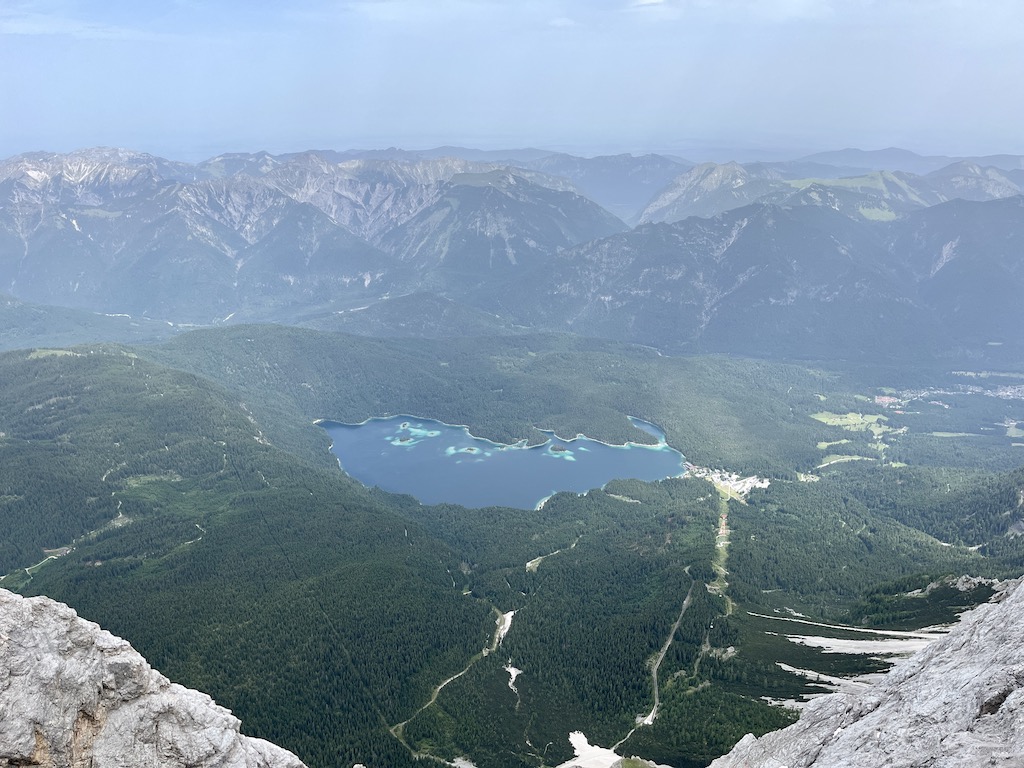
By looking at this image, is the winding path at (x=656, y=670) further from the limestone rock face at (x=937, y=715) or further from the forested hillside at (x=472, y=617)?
the limestone rock face at (x=937, y=715)

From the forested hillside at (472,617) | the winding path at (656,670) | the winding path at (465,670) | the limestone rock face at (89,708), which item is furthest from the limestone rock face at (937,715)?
the winding path at (465,670)

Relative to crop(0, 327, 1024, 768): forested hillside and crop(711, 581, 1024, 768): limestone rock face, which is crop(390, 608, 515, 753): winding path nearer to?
crop(0, 327, 1024, 768): forested hillside

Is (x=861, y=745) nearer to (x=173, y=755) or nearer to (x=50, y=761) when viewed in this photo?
(x=173, y=755)

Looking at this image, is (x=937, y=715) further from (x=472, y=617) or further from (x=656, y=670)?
(x=472, y=617)

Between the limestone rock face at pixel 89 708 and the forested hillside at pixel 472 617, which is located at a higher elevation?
the limestone rock face at pixel 89 708

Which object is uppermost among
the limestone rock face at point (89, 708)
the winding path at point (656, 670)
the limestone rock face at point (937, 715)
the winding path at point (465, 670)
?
the limestone rock face at point (937, 715)
